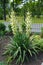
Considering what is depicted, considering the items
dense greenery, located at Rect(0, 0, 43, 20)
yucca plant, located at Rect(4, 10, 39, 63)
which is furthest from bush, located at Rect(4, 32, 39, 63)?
dense greenery, located at Rect(0, 0, 43, 20)

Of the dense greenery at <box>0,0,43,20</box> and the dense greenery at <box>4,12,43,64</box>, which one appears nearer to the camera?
the dense greenery at <box>4,12,43,64</box>

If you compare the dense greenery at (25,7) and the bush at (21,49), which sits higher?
the dense greenery at (25,7)

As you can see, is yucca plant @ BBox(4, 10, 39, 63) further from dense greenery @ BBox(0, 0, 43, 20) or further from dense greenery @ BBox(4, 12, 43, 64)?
dense greenery @ BBox(0, 0, 43, 20)

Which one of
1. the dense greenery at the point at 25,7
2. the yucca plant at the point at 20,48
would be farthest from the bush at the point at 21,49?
the dense greenery at the point at 25,7

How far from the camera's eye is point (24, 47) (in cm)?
616

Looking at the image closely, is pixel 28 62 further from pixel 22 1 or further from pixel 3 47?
pixel 22 1

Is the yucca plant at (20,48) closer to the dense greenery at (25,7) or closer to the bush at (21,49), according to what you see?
the bush at (21,49)

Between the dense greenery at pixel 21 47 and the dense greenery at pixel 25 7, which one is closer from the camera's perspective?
the dense greenery at pixel 21 47

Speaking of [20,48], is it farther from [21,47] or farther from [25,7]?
[25,7]

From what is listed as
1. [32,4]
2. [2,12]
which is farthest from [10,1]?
[32,4]

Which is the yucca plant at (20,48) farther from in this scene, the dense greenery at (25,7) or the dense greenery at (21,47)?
the dense greenery at (25,7)

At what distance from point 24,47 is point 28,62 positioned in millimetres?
519

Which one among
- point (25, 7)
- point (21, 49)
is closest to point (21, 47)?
point (21, 49)

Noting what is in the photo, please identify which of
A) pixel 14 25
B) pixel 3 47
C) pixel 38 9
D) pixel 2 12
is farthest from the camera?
pixel 2 12
